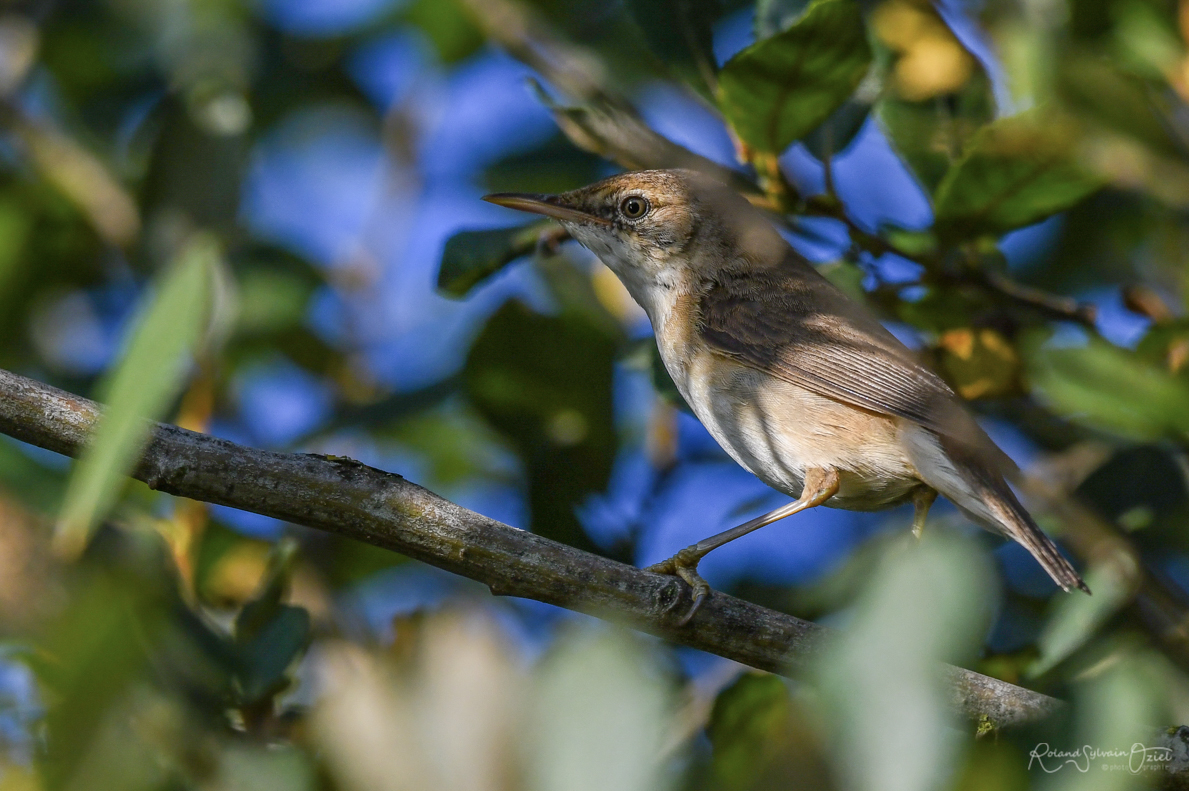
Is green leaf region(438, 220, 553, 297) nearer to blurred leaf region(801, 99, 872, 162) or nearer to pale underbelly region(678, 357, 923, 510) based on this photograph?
pale underbelly region(678, 357, 923, 510)

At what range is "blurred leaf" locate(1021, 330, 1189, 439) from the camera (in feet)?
7.54

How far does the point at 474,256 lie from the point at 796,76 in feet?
3.46

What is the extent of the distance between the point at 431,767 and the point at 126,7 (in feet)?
14.5

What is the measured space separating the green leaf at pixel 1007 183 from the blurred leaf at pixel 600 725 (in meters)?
2.08

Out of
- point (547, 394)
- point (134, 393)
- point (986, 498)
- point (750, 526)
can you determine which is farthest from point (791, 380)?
point (134, 393)

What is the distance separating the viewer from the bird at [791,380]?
3.41 m

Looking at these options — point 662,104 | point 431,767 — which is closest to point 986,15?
point 662,104

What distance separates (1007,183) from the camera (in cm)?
301

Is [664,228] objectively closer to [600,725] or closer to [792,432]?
[792,432]

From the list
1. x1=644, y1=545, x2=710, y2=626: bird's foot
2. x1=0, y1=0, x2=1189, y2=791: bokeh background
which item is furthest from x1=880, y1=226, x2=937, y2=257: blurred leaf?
x1=644, y1=545, x2=710, y2=626: bird's foot

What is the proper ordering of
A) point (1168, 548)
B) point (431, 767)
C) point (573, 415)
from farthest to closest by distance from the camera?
point (1168, 548)
point (573, 415)
point (431, 767)

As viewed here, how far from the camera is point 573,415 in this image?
3459 mm

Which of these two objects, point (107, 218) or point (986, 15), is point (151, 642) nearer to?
point (107, 218)
